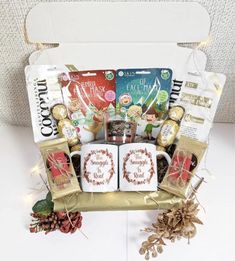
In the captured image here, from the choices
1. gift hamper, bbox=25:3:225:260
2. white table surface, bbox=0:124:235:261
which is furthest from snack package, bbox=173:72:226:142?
white table surface, bbox=0:124:235:261

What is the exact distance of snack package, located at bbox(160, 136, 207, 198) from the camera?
2.69ft

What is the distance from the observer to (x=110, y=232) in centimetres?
83

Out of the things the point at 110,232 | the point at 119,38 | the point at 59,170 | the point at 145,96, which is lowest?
the point at 110,232

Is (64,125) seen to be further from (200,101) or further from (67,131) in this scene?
(200,101)

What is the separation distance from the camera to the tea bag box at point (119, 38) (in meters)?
0.82

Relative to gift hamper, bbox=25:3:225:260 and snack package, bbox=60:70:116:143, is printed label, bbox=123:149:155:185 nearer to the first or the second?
gift hamper, bbox=25:3:225:260

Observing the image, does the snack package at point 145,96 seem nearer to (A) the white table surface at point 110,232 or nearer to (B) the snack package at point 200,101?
(B) the snack package at point 200,101

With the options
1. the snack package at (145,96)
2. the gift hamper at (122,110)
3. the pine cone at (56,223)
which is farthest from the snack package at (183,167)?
the pine cone at (56,223)

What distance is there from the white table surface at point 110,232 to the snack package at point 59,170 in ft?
0.29

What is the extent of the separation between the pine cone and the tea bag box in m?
0.02

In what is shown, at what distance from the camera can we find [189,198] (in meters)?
0.84

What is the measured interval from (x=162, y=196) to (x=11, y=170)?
39 centimetres

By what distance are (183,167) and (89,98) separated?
0.28 metres

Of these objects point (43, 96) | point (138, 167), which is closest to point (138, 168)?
point (138, 167)
